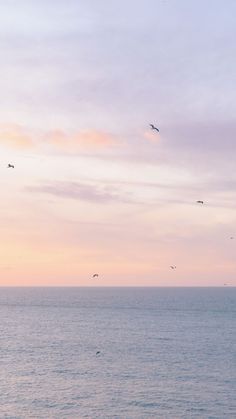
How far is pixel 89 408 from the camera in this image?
78750 millimetres

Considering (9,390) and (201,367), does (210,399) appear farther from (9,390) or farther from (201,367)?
(9,390)

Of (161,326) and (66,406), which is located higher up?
(161,326)

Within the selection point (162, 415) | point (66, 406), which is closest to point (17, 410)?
point (66, 406)

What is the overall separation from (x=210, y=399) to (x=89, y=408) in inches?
790

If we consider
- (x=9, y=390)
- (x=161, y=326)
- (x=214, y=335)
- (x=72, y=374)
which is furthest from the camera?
(x=161, y=326)

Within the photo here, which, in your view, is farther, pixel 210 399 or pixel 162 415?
pixel 210 399

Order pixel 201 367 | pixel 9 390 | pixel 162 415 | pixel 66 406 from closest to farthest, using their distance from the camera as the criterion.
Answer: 1. pixel 162 415
2. pixel 66 406
3. pixel 9 390
4. pixel 201 367

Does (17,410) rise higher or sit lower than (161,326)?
lower

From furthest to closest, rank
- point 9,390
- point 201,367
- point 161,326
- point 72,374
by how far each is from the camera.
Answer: point 161,326 < point 201,367 < point 72,374 < point 9,390

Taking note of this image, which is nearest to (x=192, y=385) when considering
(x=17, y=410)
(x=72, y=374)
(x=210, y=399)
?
(x=210, y=399)

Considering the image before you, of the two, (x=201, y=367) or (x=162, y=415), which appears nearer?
(x=162, y=415)

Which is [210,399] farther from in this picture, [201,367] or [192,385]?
[201,367]

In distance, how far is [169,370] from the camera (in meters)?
104

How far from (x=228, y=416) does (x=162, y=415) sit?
9797 mm
